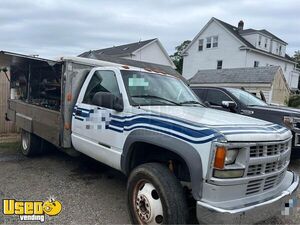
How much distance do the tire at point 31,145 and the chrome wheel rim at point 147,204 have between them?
386cm

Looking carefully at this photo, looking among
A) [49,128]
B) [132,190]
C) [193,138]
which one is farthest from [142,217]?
[49,128]

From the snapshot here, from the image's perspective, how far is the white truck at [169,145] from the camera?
2787 mm

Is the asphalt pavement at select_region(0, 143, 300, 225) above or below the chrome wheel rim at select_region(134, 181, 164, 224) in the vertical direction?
below

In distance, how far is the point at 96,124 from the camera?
4332mm

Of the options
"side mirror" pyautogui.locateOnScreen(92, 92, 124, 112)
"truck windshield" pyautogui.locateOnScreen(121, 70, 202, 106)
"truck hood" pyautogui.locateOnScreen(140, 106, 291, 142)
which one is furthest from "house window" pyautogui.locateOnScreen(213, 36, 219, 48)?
"truck hood" pyautogui.locateOnScreen(140, 106, 291, 142)

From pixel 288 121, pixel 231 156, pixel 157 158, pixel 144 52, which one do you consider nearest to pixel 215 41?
pixel 144 52

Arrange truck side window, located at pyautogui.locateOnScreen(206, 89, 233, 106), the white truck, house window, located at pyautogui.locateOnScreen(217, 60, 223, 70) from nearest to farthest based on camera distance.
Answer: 1. the white truck
2. truck side window, located at pyautogui.locateOnScreen(206, 89, 233, 106)
3. house window, located at pyautogui.locateOnScreen(217, 60, 223, 70)

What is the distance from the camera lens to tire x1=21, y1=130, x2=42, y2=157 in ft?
21.3

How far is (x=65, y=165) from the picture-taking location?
6230mm

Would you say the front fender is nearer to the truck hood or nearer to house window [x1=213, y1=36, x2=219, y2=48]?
the truck hood

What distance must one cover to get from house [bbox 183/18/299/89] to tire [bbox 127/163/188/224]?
28.9m

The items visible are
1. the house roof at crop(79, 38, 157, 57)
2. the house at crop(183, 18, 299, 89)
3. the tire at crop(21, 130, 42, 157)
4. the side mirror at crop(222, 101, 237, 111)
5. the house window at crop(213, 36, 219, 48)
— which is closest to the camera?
the tire at crop(21, 130, 42, 157)

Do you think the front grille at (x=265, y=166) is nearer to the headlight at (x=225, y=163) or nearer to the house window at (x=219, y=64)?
the headlight at (x=225, y=163)

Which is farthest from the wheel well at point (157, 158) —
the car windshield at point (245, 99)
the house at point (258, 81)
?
the house at point (258, 81)
